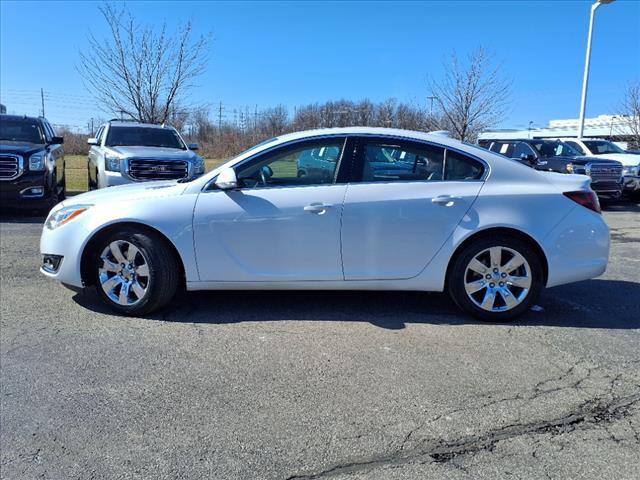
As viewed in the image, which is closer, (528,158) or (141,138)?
(141,138)

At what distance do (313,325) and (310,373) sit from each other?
0.89 m

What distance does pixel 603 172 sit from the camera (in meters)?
13.6

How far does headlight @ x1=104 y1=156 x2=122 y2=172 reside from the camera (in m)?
9.92

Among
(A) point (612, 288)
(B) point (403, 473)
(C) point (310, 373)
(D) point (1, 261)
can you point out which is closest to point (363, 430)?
(B) point (403, 473)

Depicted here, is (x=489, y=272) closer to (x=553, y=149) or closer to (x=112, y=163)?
(x=112, y=163)

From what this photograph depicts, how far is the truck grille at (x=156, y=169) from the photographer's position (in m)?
9.88

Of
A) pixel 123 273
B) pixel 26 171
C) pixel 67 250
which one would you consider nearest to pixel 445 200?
pixel 123 273

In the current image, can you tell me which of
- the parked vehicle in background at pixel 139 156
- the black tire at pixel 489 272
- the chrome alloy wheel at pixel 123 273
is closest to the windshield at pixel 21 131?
the parked vehicle in background at pixel 139 156

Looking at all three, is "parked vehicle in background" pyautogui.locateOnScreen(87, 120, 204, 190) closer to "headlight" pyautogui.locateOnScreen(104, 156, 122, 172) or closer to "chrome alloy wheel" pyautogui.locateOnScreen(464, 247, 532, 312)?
"headlight" pyautogui.locateOnScreen(104, 156, 122, 172)

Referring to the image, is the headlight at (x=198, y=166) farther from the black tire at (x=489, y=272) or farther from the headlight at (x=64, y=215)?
the black tire at (x=489, y=272)

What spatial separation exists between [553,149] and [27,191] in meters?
13.7

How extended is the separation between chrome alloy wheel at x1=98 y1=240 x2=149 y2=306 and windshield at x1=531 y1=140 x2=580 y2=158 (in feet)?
44.3

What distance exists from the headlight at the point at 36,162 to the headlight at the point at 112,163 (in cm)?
112

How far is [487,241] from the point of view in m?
4.43
